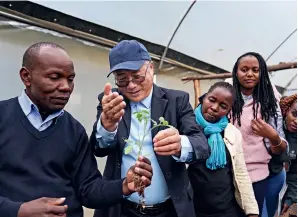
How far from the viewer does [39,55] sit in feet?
4.45

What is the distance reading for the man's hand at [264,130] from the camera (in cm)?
217

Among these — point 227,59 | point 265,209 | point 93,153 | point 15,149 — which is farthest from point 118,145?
point 227,59

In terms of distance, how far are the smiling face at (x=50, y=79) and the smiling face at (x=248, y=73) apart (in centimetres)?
135

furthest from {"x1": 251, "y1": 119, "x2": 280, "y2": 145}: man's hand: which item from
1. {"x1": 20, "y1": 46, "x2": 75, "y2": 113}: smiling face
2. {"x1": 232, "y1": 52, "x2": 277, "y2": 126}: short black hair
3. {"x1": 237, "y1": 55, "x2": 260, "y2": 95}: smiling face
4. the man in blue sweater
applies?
{"x1": 20, "y1": 46, "x2": 75, "y2": 113}: smiling face

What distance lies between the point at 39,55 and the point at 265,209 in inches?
71.1

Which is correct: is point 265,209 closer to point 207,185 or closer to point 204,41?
point 207,185

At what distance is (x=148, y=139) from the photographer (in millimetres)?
1613

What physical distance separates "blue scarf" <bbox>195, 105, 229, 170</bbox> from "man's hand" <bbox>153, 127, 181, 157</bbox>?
70 centimetres

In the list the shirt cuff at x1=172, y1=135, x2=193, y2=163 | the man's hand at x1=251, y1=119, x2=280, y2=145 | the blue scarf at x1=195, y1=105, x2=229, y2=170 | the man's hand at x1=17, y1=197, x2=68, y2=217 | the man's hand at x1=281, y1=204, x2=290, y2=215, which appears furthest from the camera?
the man's hand at x1=281, y1=204, x2=290, y2=215

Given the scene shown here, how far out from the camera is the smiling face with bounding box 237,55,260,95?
7.80 feet

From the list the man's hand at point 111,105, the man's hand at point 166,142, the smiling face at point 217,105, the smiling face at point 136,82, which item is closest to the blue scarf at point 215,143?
the smiling face at point 217,105

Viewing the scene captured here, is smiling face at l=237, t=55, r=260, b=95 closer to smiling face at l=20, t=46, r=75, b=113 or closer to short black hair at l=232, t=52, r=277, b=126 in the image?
short black hair at l=232, t=52, r=277, b=126

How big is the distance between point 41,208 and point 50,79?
0.46 metres

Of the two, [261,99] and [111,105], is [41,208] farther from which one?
[261,99]
